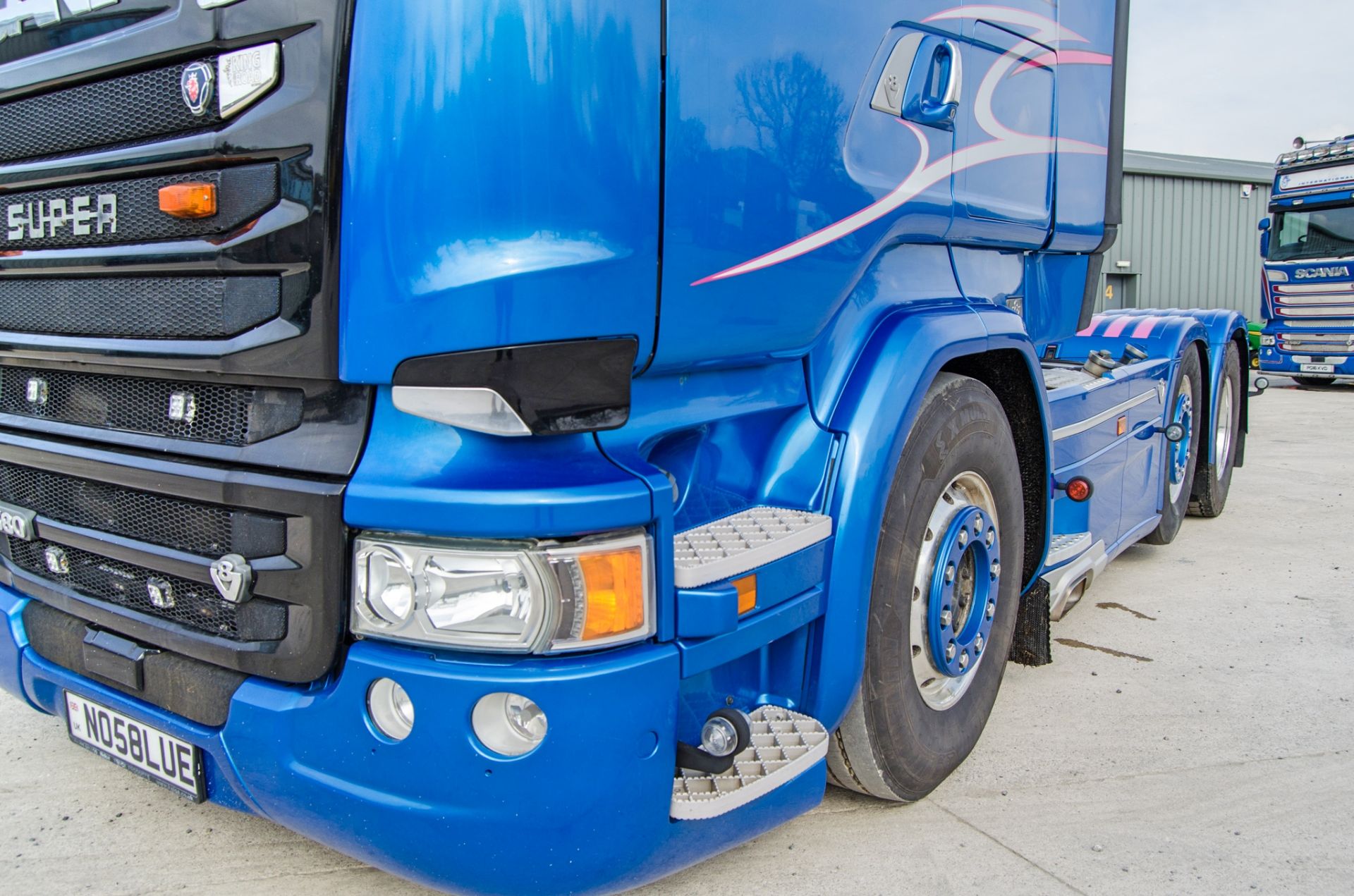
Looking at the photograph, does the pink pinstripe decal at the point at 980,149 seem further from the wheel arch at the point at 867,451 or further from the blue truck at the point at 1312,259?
the blue truck at the point at 1312,259

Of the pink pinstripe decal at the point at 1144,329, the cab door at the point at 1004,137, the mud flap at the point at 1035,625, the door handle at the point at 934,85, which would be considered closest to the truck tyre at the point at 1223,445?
the pink pinstripe decal at the point at 1144,329

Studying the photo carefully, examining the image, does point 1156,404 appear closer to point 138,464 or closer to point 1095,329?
point 1095,329

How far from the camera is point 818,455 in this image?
2277 mm

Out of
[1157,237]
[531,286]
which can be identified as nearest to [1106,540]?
[531,286]

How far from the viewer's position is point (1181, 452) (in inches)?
228

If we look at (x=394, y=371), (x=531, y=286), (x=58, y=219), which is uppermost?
(x=58, y=219)

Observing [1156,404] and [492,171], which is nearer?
[492,171]

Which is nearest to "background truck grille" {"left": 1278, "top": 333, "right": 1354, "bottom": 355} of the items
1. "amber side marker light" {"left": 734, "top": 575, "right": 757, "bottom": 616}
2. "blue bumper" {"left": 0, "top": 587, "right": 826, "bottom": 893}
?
"amber side marker light" {"left": 734, "top": 575, "right": 757, "bottom": 616}

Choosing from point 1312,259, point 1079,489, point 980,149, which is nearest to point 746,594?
point 980,149

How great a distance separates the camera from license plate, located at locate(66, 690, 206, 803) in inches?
82.0

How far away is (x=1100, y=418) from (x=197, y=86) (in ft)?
11.5

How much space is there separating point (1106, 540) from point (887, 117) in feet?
8.95

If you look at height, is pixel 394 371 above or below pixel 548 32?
below

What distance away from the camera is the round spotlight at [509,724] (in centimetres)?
177
